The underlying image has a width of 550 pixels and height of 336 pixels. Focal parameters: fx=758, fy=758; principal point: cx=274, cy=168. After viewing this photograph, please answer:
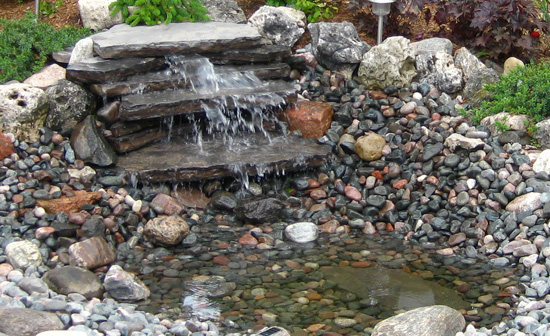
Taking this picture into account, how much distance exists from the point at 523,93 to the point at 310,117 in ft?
6.61

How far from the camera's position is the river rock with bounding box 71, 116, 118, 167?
6742mm

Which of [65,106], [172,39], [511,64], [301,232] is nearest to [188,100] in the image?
[172,39]

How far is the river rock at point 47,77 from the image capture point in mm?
7203

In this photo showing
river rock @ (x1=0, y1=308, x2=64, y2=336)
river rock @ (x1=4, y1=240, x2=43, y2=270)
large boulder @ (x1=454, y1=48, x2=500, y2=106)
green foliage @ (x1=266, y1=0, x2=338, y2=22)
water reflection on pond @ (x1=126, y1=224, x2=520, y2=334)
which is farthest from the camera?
green foliage @ (x1=266, y1=0, x2=338, y2=22)

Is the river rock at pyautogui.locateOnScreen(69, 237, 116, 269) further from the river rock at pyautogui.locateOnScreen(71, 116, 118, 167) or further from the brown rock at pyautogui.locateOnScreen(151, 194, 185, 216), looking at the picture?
the river rock at pyautogui.locateOnScreen(71, 116, 118, 167)

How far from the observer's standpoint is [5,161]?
257 inches

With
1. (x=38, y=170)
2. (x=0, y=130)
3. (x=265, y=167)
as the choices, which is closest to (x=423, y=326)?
(x=265, y=167)

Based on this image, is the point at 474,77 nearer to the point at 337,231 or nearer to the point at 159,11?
the point at 337,231

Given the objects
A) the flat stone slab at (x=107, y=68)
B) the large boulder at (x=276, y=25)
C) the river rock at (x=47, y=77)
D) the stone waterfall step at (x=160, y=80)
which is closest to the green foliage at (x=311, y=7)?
the large boulder at (x=276, y=25)

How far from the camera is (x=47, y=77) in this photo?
7285 mm

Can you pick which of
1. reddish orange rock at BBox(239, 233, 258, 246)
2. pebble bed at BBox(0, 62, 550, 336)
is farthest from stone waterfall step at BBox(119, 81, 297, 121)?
reddish orange rock at BBox(239, 233, 258, 246)

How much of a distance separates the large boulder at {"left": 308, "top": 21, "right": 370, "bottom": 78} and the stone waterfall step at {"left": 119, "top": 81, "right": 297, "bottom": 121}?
73 cm

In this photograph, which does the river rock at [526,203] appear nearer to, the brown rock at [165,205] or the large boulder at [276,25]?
the brown rock at [165,205]

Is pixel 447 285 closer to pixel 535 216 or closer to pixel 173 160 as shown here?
pixel 535 216
